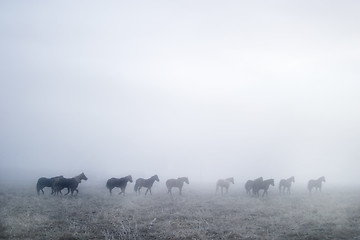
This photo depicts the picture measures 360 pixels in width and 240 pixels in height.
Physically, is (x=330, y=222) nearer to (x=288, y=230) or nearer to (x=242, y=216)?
(x=288, y=230)

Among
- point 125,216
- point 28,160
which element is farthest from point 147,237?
point 28,160

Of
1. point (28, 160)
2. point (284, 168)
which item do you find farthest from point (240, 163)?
point (28, 160)

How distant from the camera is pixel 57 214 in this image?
63.3 ft

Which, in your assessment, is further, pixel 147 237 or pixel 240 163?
pixel 240 163

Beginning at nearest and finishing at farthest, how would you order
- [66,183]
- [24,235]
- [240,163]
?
1. [24,235]
2. [66,183]
3. [240,163]

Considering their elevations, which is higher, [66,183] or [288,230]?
[66,183]

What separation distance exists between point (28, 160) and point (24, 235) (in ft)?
635

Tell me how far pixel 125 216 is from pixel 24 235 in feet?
21.0

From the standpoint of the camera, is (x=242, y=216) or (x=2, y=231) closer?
(x=2, y=231)

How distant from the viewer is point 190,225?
56.2ft

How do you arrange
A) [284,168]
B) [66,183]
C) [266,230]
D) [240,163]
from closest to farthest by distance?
[266,230] < [66,183] < [284,168] < [240,163]

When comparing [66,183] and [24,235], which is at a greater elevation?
[66,183]

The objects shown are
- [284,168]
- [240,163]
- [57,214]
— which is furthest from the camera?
[240,163]

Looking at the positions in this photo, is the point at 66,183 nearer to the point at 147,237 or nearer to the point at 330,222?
the point at 147,237
